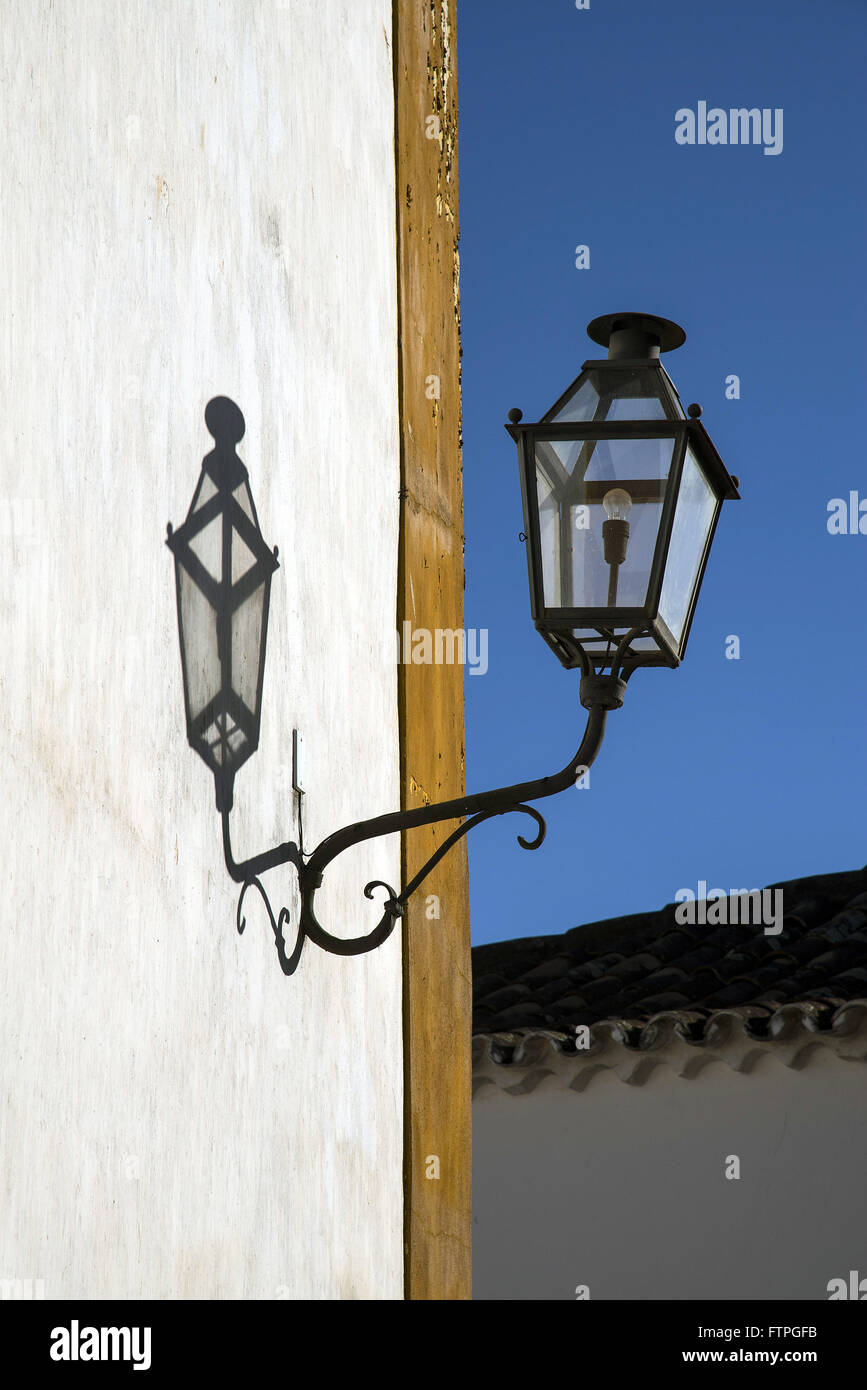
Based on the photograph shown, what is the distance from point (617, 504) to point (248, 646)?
589 millimetres

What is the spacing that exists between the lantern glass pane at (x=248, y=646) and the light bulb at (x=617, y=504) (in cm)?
53

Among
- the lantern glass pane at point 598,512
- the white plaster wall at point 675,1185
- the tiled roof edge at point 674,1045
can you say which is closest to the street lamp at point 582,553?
the lantern glass pane at point 598,512

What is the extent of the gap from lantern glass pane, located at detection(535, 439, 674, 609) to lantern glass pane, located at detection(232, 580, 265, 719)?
43 centimetres

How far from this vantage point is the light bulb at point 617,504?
2441 millimetres

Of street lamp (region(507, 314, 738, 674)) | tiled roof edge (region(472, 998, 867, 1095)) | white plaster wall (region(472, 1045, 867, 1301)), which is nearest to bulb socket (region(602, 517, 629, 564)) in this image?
street lamp (region(507, 314, 738, 674))

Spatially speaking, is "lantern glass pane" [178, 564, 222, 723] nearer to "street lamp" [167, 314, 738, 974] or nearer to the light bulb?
"street lamp" [167, 314, 738, 974]

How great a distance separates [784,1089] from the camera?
→ 253 inches

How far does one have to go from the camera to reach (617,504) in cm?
245

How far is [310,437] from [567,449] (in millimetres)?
533

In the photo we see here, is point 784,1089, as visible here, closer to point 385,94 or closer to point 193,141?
point 385,94

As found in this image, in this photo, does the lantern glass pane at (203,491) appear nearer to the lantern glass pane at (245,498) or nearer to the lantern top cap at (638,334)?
the lantern glass pane at (245,498)

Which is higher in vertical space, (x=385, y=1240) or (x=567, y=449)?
(x=567, y=449)

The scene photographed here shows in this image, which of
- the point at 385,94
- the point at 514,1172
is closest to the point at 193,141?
the point at 385,94
